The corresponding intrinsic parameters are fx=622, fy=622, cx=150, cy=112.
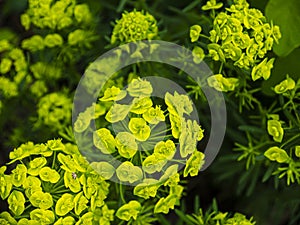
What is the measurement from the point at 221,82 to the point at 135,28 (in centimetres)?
31

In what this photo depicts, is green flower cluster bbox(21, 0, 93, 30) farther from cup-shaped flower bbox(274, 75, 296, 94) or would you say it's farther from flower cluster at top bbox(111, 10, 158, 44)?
cup-shaped flower bbox(274, 75, 296, 94)

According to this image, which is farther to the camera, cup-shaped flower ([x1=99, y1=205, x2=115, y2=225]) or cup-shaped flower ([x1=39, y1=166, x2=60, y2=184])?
cup-shaped flower ([x1=99, y1=205, x2=115, y2=225])

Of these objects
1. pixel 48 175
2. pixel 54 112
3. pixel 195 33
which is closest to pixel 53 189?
pixel 48 175

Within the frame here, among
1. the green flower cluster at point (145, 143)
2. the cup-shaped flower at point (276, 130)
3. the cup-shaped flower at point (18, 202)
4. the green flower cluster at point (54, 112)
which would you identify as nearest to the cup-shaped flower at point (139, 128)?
the green flower cluster at point (145, 143)

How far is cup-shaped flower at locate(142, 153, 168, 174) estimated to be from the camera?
1582 mm

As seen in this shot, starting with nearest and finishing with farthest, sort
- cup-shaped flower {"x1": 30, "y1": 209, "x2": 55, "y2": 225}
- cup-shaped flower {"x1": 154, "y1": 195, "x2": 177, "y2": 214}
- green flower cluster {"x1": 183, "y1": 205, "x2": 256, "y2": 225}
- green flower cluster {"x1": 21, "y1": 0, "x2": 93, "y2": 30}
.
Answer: cup-shaped flower {"x1": 30, "y1": 209, "x2": 55, "y2": 225} → cup-shaped flower {"x1": 154, "y1": 195, "x2": 177, "y2": 214} → green flower cluster {"x1": 183, "y1": 205, "x2": 256, "y2": 225} → green flower cluster {"x1": 21, "y1": 0, "x2": 93, "y2": 30}

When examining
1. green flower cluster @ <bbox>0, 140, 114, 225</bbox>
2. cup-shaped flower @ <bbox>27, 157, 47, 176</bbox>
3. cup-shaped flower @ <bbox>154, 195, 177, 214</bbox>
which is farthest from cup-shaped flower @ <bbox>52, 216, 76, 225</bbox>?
cup-shaped flower @ <bbox>154, 195, 177, 214</bbox>

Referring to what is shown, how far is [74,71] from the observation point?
7.60ft

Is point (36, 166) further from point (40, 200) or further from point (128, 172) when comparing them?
point (128, 172)

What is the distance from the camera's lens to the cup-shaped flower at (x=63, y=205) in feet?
5.18

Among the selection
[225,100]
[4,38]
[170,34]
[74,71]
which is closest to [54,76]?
[74,71]

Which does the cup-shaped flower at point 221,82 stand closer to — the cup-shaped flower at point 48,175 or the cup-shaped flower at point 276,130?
the cup-shaped flower at point 276,130

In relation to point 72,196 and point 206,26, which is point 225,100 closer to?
point 206,26

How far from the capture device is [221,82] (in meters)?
1.87
